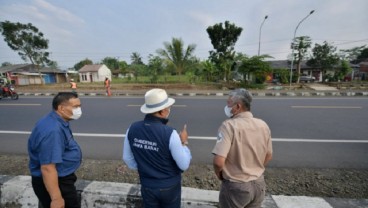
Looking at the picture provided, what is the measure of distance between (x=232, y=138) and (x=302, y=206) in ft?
4.16

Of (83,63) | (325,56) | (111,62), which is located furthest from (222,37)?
(83,63)

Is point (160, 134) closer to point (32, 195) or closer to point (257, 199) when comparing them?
point (257, 199)

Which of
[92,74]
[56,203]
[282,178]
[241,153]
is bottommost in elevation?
[282,178]

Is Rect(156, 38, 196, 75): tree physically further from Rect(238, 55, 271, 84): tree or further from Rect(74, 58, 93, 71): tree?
Rect(74, 58, 93, 71): tree

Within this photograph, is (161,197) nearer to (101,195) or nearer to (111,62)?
(101,195)

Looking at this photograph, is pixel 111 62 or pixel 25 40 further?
pixel 111 62

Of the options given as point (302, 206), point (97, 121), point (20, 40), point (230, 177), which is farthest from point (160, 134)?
point (20, 40)

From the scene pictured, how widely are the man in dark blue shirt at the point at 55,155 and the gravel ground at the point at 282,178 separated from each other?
1290mm

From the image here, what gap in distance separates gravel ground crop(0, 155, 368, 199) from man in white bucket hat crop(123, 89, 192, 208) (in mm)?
1327

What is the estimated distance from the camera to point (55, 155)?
1586 mm

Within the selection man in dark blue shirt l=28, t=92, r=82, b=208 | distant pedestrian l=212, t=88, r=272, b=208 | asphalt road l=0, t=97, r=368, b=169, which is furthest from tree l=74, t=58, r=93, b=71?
distant pedestrian l=212, t=88, r=272, b=208

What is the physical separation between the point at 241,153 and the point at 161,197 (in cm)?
77

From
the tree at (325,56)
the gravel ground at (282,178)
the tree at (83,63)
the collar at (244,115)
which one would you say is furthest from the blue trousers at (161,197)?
the tree at (83,63)

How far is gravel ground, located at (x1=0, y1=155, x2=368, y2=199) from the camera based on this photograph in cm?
275
